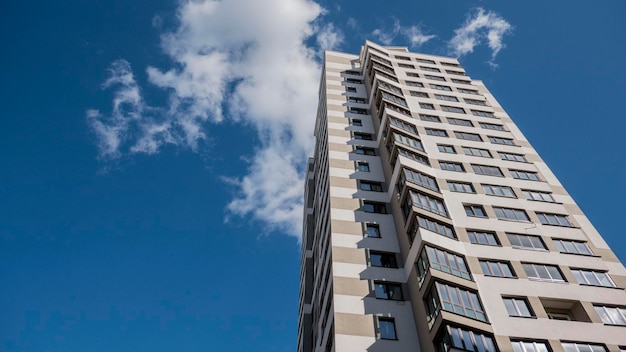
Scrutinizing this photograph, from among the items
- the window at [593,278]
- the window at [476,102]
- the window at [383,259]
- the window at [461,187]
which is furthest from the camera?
the window at [476,102]

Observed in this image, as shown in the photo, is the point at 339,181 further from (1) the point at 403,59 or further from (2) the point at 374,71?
(1) the point at 403,59

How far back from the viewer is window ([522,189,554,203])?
3412 centimetres

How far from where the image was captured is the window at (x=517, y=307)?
23.6 metres

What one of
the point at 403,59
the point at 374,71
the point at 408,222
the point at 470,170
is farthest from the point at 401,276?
the point at 403,59

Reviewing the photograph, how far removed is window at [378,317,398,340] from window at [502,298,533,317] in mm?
6486

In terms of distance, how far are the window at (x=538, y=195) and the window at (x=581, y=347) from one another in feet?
45.8

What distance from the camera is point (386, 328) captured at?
78.8 feet

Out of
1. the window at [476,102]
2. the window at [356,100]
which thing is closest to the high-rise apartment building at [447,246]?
the window at [356,100]

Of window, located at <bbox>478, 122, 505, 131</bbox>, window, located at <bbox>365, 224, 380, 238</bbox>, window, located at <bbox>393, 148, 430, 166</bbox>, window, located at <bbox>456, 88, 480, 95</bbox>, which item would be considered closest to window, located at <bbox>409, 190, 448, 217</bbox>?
window, located at <bbox>365, 224, 380, 238</bbox>

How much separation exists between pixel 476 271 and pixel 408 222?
5.29 m

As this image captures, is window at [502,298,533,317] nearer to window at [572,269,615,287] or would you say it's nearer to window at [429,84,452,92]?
window at [572,269,615,287]

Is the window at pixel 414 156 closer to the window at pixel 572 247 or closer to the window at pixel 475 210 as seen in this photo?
the window at pixel 475 210

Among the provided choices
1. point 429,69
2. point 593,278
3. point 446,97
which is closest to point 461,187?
point 593,278

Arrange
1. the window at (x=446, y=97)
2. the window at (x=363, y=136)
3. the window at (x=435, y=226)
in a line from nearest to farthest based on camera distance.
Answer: the window at (x=435, y=226) → the window at (x=363, y=136) → the window at (x=446, y=97)
